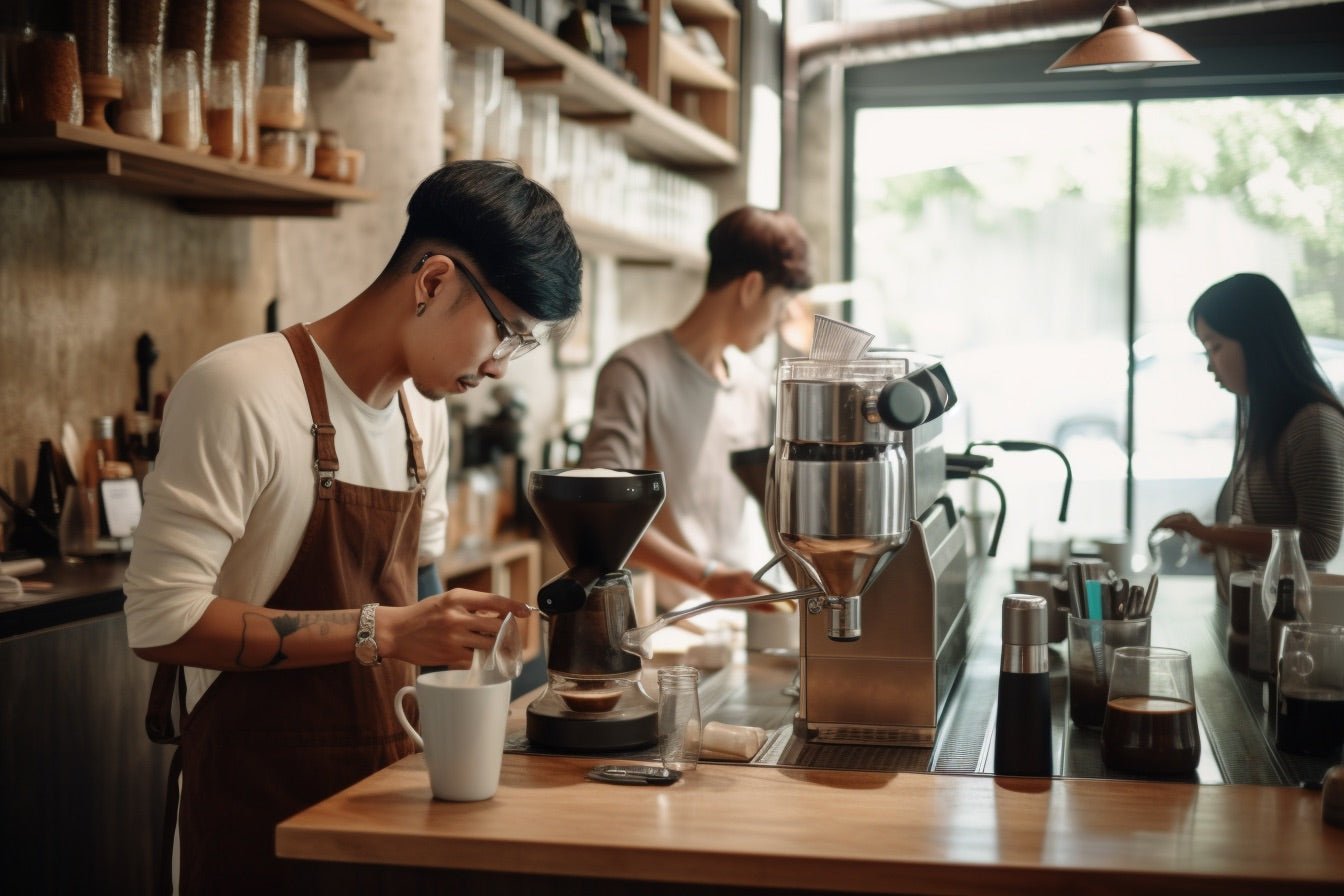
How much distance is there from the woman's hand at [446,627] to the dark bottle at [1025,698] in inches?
23.0

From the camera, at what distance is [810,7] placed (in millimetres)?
6414

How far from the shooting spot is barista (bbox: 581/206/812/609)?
3203 millimetres

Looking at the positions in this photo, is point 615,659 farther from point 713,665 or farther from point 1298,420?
point 1298,420

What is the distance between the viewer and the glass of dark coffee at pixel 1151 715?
5.18 ft

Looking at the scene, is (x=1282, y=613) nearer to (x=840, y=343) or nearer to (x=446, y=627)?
(x=840, y=343)

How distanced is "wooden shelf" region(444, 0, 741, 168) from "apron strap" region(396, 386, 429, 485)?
63.9 inches

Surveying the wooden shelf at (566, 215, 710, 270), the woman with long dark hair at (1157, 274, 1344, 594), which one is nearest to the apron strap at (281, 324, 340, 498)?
the woman with long dark hair at (1157, 274, 1344, 594)

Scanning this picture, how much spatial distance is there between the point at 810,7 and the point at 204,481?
5.43 meters

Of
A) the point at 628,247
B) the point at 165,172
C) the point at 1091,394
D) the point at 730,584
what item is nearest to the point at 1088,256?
the point at 1091,394

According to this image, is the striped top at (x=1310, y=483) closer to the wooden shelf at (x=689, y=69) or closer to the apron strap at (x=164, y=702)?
the apron strap at (x=164, y=702)

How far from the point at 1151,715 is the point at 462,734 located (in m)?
0.82

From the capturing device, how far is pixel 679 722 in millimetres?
1568

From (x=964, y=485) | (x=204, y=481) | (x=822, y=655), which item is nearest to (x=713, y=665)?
(x=822, y=655)

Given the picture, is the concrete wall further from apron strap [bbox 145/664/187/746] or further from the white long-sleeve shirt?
the white long-sleeve shirt
